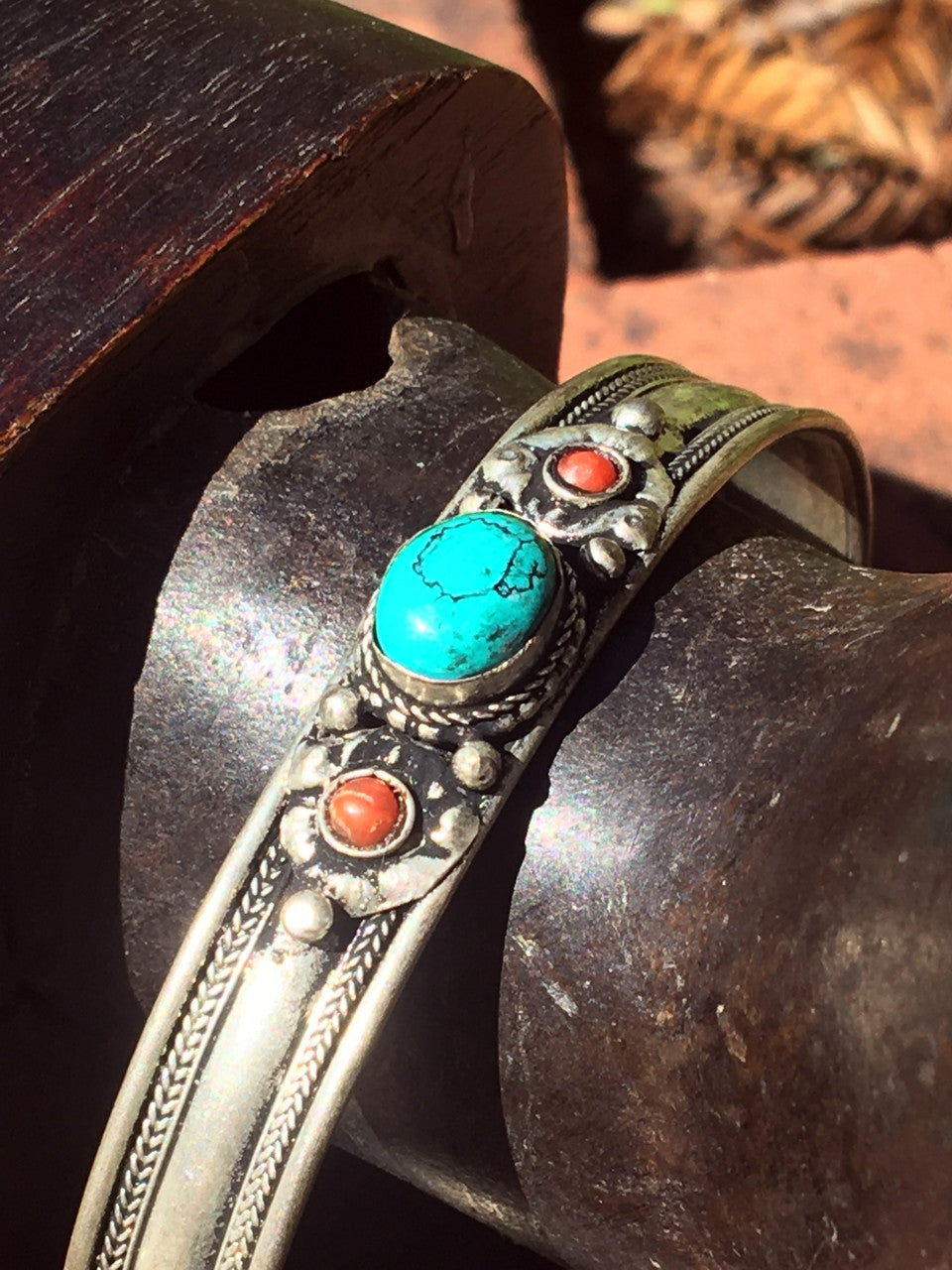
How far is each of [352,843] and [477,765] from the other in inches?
2.2

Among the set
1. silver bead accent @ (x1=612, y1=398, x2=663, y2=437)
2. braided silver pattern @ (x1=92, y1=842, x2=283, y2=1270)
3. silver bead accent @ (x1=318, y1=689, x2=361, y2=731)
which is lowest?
braided silver pattern @ (x1=92, y1=842, x2=283, y2=1270)

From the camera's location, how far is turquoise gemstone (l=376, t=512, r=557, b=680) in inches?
20.4

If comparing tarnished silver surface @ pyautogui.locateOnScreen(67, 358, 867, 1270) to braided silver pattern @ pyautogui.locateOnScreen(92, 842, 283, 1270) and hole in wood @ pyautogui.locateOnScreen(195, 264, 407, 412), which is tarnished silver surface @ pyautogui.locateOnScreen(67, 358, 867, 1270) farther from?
hole in wood @ pyautogui.locateOnScreen(195, 264, 407, 412)

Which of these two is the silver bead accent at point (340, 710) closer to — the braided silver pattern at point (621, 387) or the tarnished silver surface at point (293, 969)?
the tarnished silver surface at point (293, 969)

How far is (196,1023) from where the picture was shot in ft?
1.70

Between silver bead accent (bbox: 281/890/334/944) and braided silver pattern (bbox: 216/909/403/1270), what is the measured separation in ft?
0.04

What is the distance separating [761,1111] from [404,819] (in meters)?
0.17

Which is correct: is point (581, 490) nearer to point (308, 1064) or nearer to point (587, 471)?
point (587, 471)

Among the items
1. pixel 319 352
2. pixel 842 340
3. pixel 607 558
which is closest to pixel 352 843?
pixel 607 558

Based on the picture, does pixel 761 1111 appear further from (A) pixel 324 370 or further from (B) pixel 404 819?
(A) pixel 324 370

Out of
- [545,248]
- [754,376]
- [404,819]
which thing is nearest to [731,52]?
[754,376]

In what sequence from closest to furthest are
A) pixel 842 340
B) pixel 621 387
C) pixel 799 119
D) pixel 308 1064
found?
1. pixel 308 1064
2. pixel 621 387
3. pixel 842 340
4. pixel 799 119

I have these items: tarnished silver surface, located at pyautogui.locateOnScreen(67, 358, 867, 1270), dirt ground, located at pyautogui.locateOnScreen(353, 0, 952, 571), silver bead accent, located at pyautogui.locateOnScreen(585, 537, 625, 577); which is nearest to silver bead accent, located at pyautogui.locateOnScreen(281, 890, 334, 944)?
tarnished silver surface, located at pyautogui.locateOnScreen(67, 358, 867, 1270)

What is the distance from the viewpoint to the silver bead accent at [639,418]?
595 mm
